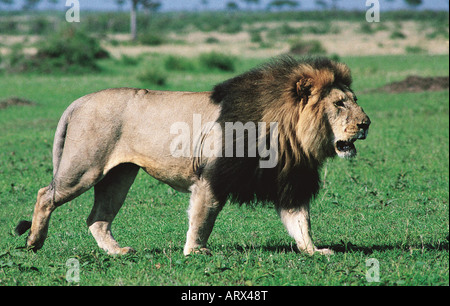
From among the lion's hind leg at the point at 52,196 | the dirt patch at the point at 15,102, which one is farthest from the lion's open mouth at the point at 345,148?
the dirt patch at the point at 15,102

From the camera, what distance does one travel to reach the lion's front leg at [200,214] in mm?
5375

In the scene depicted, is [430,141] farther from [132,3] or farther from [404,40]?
[132,3]

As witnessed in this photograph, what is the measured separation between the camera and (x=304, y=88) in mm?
5266

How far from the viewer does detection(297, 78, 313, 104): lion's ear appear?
526 centimetres

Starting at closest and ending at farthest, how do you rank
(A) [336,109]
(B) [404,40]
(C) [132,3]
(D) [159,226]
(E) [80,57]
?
(A) [336,109] → (D) [159,226] → (E) [80,57] → (B) [404,40] → (C) [132,3]

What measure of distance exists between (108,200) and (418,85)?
16.0 meters

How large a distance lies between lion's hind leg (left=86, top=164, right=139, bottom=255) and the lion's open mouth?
1865 millimetres

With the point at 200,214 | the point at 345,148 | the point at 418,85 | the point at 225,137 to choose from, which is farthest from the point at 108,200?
the point at 418,85

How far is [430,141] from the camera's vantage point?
12.7 m

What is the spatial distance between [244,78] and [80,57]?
22.1 m

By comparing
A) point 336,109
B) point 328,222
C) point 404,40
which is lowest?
point 404,40

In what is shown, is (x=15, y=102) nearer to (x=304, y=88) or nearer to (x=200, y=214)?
(x=200, y=214)

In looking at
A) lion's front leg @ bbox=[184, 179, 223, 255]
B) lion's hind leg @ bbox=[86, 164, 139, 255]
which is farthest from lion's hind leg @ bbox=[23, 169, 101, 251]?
lion's front leg @ bbox=[184, 179, 223, 255]

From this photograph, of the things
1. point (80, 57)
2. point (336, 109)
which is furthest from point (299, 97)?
→ point (80, 57)
